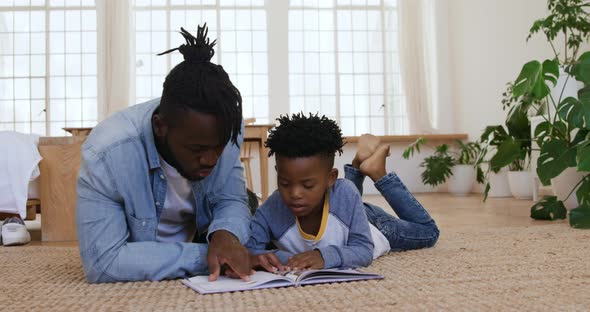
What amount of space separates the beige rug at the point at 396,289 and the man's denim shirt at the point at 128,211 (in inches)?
1.7

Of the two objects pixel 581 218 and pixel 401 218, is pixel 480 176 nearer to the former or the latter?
pixel 581 218

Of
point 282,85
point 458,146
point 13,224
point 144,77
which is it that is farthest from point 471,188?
point 13,224

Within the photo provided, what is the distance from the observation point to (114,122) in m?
1.39

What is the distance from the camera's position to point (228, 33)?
6.92 meters

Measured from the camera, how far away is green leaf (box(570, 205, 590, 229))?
2510mm

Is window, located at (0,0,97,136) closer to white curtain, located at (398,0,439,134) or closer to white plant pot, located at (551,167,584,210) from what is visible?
white curtain, located at (398,0,439,134)

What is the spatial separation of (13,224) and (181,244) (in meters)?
1.52

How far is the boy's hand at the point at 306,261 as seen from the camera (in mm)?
1371

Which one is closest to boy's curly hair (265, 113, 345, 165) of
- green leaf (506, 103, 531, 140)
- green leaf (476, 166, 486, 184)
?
green leaf (506, 103, 531, 140)

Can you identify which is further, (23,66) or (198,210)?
(23,66)

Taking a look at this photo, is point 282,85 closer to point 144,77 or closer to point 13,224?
point 144,77

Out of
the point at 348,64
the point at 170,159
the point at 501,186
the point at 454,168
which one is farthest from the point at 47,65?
the point at 170,159

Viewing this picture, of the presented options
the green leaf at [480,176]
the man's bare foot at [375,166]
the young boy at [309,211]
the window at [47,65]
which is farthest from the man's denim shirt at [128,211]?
the window at [47,65]

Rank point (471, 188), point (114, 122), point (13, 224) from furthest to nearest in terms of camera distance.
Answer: point (471, 188) < point (13, 224) < point (114, 122)
